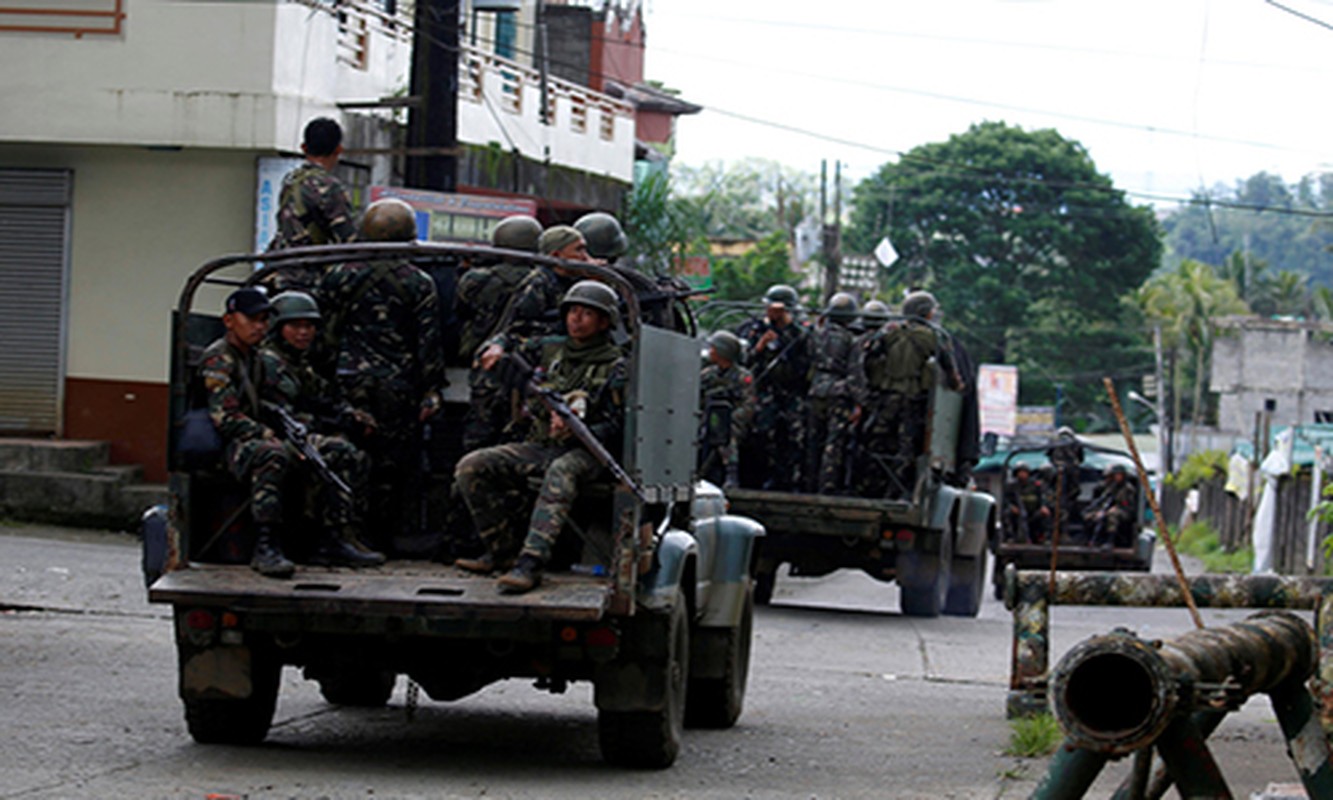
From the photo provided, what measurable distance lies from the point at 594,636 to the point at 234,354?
200 cm

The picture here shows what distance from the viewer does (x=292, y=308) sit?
904 centimetres

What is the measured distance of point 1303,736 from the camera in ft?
20.0

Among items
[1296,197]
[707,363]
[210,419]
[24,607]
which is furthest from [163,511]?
[1296,197]

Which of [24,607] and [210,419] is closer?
[210,419]

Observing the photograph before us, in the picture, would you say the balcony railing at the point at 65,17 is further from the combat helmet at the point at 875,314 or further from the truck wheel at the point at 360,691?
the truck wheel at the point at 360,691

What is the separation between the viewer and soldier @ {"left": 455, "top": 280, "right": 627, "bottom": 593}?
8.28 m

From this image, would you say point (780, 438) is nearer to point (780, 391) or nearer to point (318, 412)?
point (780, 391)

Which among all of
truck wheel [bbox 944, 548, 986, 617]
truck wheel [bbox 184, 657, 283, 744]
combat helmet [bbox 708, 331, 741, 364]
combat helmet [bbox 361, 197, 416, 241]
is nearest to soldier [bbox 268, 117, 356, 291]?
combat helmet [bbox 361, 197, 416, 241]

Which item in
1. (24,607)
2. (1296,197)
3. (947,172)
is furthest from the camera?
(1296,197)

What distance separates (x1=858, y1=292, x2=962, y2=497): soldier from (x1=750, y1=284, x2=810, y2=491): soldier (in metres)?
0.66

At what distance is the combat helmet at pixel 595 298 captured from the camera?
880 cm

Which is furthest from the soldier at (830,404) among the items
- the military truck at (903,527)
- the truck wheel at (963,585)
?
the truck wheel at (963,585)

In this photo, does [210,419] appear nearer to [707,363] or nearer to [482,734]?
[482,734]

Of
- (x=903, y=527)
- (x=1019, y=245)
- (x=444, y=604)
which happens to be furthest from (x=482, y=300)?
(x=1019, y=245)
